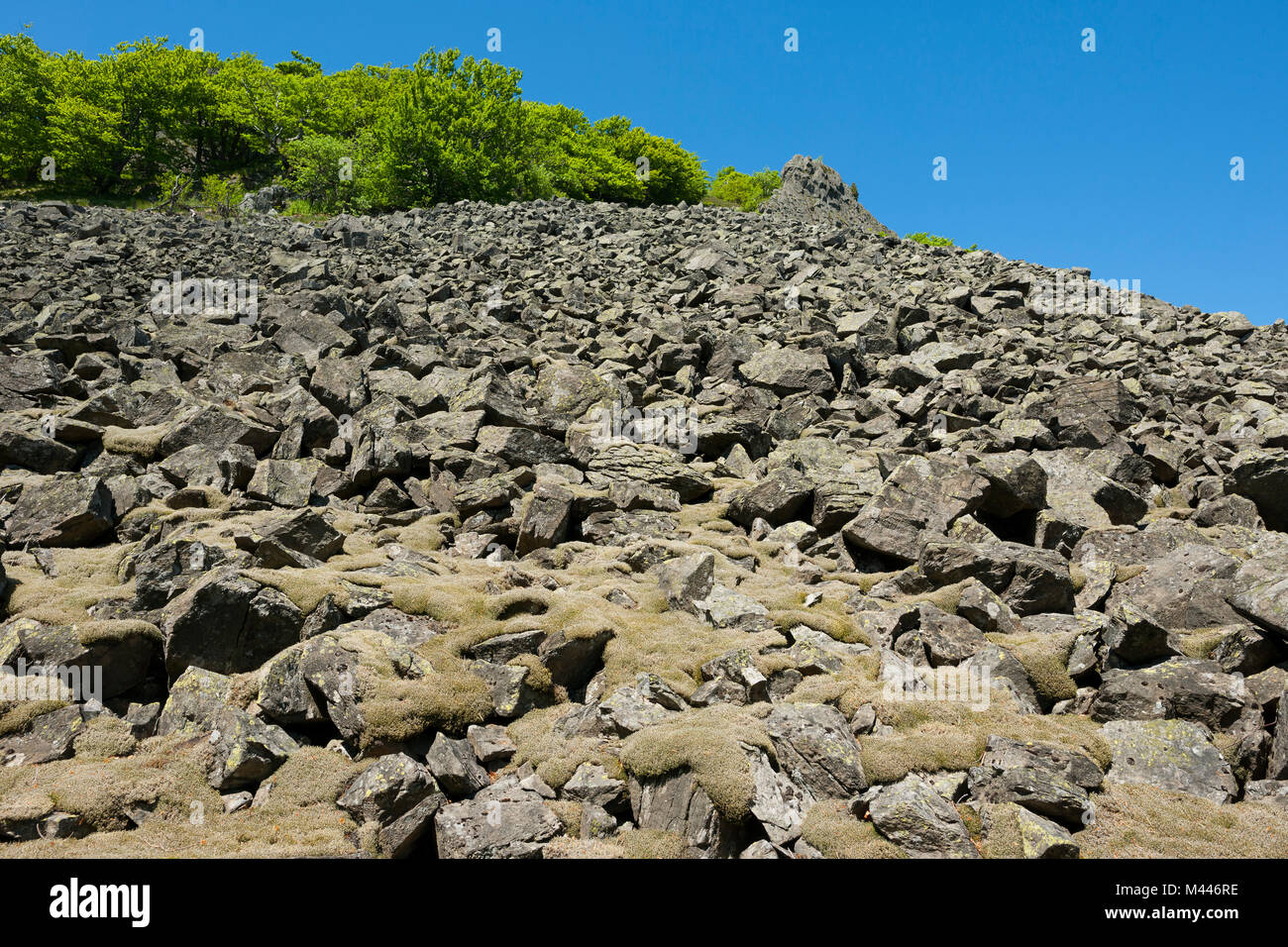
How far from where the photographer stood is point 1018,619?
45.7 feet

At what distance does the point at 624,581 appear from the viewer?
50.9 feet

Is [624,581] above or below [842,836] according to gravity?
above

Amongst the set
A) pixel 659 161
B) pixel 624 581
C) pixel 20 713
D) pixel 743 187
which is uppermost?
pixel 743 187

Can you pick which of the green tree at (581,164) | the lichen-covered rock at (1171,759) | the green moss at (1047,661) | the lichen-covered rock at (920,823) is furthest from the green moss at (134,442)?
the green tree at (581,164)

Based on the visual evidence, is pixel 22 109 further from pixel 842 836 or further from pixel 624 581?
pixel 842 836

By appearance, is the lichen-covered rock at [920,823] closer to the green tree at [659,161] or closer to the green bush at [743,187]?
the green tree at [659,161]

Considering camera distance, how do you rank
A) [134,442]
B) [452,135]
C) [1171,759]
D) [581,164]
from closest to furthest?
[1171,759] < [134,442] < [452,135] < [581,164]

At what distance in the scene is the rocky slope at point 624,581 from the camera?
9.48m

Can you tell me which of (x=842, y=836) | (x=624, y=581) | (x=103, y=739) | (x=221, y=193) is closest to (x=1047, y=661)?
(x=842, y=836)

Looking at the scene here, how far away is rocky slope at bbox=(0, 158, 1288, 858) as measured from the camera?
31.1ft

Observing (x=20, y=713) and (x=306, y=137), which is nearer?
(x=20, y=713)

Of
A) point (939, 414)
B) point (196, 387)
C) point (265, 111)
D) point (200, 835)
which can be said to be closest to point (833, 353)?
point (939, 414)
